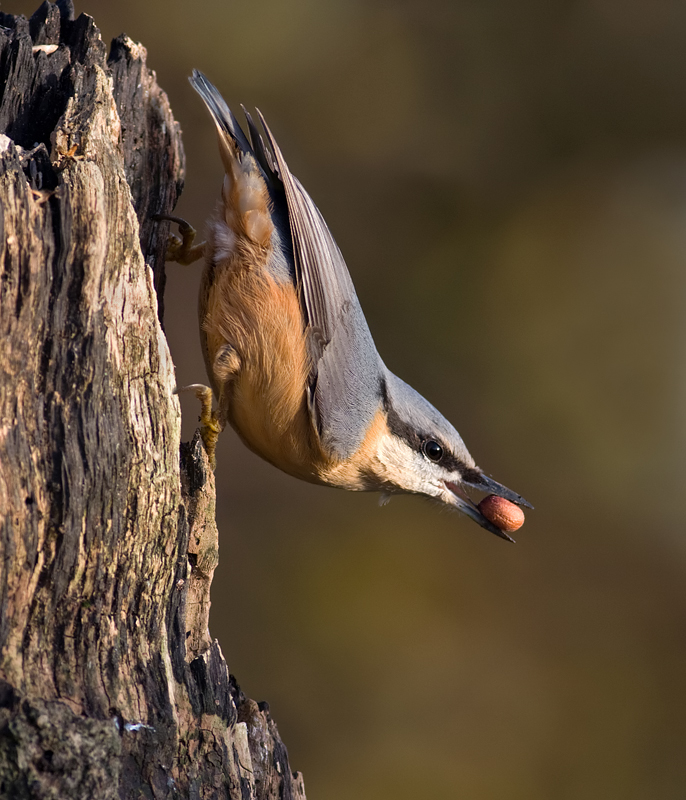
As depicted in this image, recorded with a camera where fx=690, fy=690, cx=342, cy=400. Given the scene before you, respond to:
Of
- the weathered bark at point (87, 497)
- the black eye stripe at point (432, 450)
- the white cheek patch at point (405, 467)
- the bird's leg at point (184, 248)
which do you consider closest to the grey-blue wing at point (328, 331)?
the white cheek patch at point (405, 467)

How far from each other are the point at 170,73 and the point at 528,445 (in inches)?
107

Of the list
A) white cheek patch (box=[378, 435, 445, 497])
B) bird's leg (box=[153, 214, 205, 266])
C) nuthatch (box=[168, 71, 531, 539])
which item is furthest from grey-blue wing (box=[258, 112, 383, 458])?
bird's leg (box=[153, 214, 205, 266])

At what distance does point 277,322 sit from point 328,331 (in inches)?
6.9

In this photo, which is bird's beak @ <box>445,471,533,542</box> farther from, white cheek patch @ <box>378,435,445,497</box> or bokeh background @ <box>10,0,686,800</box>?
bokeh background @ <box>10,0,686,800</box>

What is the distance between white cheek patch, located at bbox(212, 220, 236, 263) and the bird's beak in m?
1.15

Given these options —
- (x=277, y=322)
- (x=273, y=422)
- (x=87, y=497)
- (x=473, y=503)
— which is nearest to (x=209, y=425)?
(x=273, y=422)

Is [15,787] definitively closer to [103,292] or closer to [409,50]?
[103,292]

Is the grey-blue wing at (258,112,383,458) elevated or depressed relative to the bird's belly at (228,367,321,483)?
elevated

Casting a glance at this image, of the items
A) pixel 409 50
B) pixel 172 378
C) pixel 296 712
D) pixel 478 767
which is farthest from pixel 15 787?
pixel 409 50

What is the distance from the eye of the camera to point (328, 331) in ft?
7.39

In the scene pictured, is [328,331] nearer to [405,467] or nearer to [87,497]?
[405,467]

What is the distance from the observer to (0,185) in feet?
4.29

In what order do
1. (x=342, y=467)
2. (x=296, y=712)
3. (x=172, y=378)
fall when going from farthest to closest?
(x=296, y=712) → (x=342, y=467) → (x=172, y=378)

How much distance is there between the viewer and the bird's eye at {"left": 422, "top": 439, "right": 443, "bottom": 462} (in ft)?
8.27
